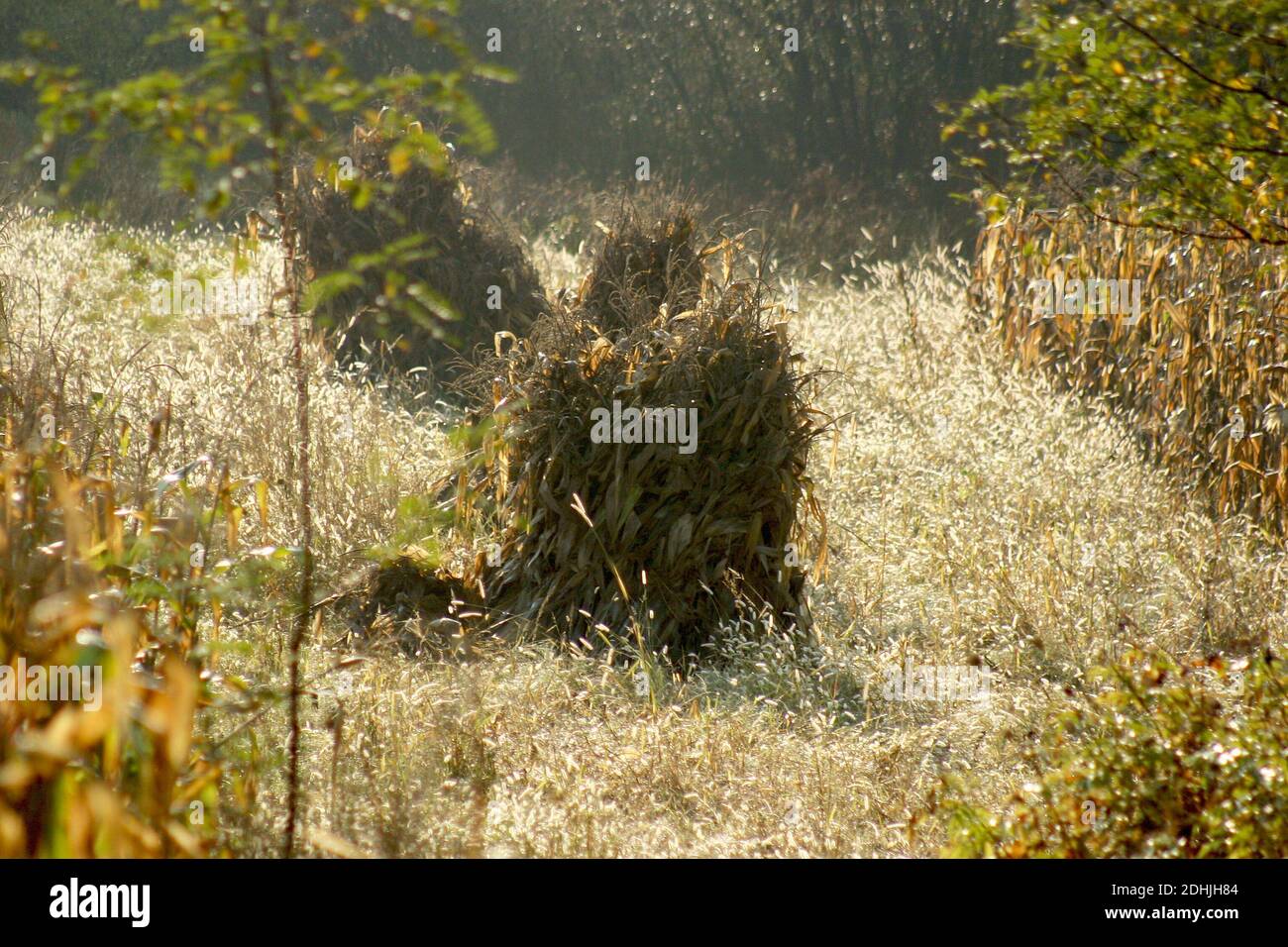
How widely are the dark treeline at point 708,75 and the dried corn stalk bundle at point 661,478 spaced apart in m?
14.4

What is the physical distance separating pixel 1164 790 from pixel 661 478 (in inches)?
105

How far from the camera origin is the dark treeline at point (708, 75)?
19.6 metres

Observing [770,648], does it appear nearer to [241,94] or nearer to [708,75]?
[241,94]

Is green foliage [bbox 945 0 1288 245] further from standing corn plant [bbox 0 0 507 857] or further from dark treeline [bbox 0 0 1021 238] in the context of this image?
dark treeline [bbox 0 0 1021 238]

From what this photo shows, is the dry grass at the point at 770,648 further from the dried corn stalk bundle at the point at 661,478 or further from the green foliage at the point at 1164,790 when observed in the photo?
the green foliage at the point at 1164,790

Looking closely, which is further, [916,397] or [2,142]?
[2,142]

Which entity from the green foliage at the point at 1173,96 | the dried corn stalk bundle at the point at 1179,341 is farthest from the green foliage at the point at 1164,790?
the dried corn stalk bundle at the point at 1179,341

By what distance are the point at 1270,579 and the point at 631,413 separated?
8.95 ft

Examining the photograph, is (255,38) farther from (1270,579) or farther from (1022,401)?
(1022,401)

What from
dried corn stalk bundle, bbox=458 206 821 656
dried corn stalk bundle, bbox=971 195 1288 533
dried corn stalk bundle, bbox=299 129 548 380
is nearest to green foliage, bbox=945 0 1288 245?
dried corn stalk bundle, bbox=971 195 1288 533

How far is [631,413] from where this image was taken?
485 cm

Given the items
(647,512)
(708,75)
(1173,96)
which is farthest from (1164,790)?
(708,75)

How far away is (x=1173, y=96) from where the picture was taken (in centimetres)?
361
